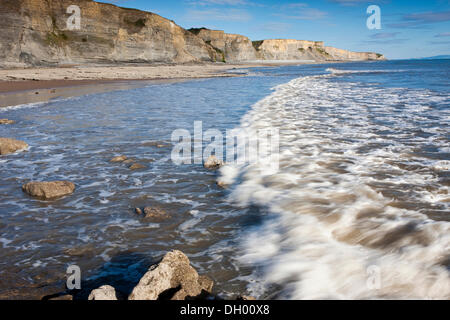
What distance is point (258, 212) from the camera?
Result: 3.55m

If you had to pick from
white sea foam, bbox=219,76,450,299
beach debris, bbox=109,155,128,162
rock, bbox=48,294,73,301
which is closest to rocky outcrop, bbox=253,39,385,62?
white sea foam, bbox=219,76,450,299

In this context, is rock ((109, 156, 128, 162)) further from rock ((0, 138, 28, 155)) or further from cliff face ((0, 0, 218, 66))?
cliff face ((0, 0, 218, 66))

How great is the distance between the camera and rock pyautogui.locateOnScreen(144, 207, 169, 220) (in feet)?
11.0

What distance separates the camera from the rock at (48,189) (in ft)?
12.7

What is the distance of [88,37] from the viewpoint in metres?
40.6

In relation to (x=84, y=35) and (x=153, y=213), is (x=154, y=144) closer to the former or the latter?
(x=153, y=213)

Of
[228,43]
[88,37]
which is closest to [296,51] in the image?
[228,43]

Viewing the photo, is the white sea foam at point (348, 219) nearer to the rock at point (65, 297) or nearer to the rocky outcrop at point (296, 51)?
the rock at point (65, 297)

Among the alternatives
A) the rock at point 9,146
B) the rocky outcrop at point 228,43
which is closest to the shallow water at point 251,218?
the rock at point 9,146

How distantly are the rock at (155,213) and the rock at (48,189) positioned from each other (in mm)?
1254

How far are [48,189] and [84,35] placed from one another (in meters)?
42.6

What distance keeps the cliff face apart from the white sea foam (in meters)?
37.6
